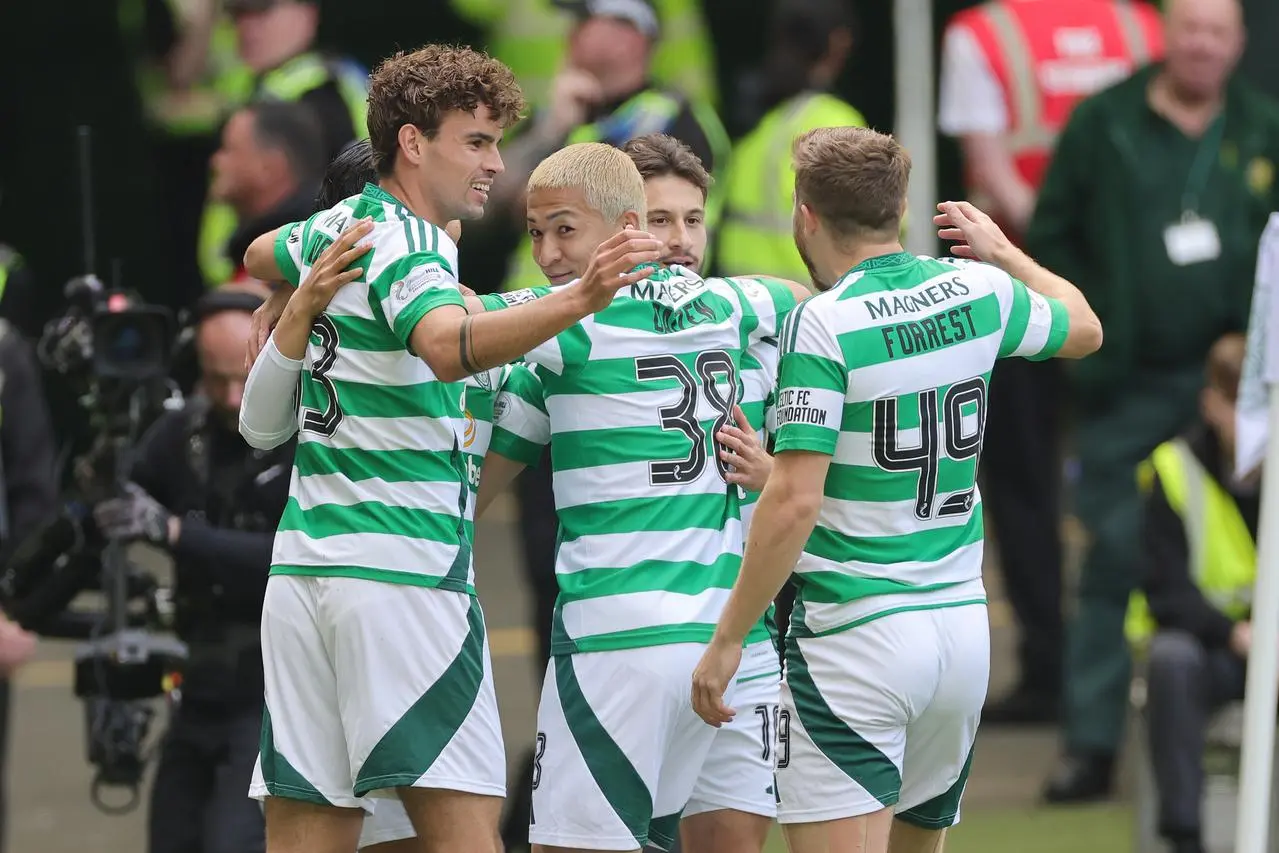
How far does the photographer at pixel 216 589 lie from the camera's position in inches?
225

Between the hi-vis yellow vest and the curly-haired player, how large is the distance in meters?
3.07

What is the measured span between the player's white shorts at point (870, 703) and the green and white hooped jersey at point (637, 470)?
260mm

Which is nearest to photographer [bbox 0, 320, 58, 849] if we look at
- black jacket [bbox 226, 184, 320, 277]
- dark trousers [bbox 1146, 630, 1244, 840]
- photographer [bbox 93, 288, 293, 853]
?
black jacket [bbox 226, 184, 320, 277]

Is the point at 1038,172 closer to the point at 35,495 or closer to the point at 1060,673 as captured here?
the point at 1060,673

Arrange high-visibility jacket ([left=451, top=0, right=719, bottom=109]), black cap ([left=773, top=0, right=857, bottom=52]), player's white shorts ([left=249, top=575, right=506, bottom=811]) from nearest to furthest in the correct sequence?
player's white shorts ([left=249, top=575, right=506, bottom=811])
black cap ([left=773, top=0, right=857, bottom=52])
high-visibility jacket ([left=451, top=0, right=719, bottom=109])

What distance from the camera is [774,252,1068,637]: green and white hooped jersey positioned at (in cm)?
433

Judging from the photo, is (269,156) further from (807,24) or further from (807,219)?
(807,219)

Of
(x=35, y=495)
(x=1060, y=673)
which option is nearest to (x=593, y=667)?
(x=35, y=495)

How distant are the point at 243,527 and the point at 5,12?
20.6 ft

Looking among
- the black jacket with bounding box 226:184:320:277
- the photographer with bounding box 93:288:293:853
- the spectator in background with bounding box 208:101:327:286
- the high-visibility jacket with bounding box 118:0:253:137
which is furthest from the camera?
the high-visibility jacket with bounding box 118:0:253:137

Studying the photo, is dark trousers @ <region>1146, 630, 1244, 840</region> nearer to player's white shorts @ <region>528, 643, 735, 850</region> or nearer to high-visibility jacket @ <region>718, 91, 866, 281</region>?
high-visibility jacket @ <region>718, 91, 866, 281</region>

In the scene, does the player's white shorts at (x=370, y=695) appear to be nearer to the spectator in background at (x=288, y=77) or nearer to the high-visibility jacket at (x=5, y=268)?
the high-visibility jacket at (x=5, y=268)

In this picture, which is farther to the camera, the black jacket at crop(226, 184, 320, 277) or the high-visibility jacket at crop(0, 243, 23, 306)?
the high-visibility jacket at crop(0, 243, 23, 306)

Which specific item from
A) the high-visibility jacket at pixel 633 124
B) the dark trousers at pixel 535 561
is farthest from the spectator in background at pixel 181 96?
the dark trousers at pixel 535 561
